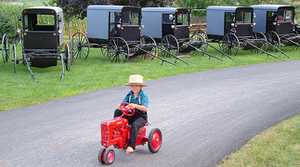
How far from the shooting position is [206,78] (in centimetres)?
1544

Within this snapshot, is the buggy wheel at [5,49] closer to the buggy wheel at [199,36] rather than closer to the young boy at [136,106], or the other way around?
the buggy wheel at [199,36]

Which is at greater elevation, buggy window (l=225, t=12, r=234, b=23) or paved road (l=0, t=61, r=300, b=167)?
buggy window (l=225, t=12, r=234, b=23)

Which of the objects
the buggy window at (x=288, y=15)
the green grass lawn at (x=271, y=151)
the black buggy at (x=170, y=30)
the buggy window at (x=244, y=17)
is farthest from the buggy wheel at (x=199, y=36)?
the green grass lawn at (x=271, y=151)

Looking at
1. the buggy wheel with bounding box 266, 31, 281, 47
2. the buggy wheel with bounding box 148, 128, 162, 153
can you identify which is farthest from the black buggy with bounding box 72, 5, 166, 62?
the buggy wheel with bounding box 148, 128, 162, 153

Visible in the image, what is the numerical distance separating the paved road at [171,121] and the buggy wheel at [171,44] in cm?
597

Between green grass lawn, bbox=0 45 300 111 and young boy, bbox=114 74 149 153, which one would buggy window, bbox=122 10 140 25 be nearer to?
green grass lawn, bbox=0 45 300 111

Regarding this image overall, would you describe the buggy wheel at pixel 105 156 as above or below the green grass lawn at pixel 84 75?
above

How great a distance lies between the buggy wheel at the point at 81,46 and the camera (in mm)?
20516

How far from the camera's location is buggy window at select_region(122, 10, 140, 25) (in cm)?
2002

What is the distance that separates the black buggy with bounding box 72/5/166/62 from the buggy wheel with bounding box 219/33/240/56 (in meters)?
3.45

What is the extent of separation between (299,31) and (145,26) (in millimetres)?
7208

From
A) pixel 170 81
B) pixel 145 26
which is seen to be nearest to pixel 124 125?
pixel 170 81

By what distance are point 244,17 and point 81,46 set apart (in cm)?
693

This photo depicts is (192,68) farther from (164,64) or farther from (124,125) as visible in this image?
(124,125)
